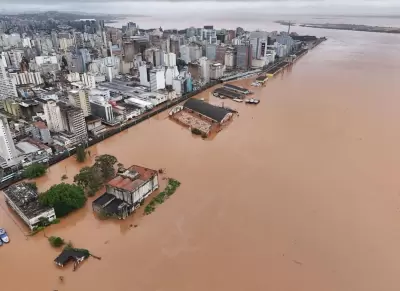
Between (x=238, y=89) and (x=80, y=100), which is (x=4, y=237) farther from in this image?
(x=238, y=89)

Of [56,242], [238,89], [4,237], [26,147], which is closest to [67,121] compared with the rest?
[26,147]

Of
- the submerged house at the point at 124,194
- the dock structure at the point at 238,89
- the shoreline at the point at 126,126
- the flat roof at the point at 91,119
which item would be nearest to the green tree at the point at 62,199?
the submerged house at the point at 124,194

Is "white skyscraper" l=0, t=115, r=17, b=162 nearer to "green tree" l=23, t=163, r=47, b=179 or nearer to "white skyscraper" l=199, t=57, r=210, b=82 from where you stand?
"green tree" l=23, t=163, r=47, b=179

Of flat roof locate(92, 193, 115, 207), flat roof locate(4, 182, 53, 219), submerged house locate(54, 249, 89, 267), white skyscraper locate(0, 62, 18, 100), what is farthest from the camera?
white skyscraper locate(0, 62, 18, 100)

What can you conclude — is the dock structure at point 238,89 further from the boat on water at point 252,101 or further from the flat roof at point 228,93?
the boat on water at point 252,101

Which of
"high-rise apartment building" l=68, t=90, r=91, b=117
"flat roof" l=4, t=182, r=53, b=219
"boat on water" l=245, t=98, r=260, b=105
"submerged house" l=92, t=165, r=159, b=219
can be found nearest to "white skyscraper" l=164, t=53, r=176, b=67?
"boat on water" l=245, t=98, r=260, b=105

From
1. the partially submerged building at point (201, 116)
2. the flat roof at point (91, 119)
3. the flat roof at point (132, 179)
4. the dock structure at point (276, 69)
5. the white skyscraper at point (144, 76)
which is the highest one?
the white skyscraper at point (144, 76)
